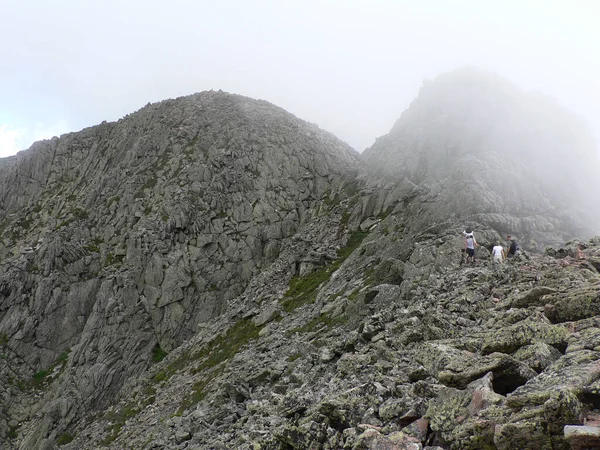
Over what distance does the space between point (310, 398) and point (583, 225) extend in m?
41.1

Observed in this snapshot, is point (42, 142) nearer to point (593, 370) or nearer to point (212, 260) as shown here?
point (212, 260)

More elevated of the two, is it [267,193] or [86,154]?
[86,154]

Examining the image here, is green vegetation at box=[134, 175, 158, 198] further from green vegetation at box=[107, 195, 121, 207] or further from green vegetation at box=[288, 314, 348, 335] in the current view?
green vegetation at box=[288, 314, 348, 335]

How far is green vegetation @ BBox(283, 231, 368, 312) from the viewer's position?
43666 millimetres

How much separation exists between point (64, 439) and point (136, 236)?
1203 inches

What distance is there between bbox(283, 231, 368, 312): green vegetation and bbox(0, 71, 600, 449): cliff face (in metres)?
0.50

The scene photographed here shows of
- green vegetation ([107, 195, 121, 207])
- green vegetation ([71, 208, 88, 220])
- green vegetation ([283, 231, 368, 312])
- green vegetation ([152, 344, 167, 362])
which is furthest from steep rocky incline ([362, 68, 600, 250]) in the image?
green vegetation ([71, 208, 88, 220])

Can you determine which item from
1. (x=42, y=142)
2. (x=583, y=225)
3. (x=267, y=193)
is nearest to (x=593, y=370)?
(x=583, y=225)

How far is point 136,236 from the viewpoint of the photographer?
66000 mm

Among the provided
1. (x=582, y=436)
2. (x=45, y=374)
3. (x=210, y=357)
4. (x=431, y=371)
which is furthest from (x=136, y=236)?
(x=582, y=436)

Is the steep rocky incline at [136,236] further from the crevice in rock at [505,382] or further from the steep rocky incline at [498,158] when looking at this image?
the crevice in rock at [505,382]

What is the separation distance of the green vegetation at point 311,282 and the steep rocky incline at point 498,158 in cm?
1295

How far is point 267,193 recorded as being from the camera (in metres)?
73.4

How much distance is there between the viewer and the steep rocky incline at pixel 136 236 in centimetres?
5656
